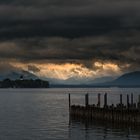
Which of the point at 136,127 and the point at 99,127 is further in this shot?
the point at 99,127

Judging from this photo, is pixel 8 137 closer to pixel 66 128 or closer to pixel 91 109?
pixel 66 128

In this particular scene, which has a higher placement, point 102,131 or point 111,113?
point 111,113

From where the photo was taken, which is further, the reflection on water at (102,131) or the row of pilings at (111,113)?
the row of pilings at (111,113)

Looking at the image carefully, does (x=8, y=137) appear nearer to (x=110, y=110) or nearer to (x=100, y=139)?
(x=100, y=139)

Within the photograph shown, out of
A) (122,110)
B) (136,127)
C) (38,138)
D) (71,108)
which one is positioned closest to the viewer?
(38,138)

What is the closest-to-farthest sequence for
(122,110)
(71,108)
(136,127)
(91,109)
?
(136,127) < (122,110) < (91,109) < (71,108)

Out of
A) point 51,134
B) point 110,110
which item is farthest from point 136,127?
point 51,134

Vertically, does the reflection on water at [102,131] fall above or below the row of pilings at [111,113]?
below

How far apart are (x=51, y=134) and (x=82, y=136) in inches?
177

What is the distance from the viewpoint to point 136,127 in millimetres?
66750

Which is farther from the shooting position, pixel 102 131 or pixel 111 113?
pixel 111 113

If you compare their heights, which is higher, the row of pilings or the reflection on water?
the row of pilings

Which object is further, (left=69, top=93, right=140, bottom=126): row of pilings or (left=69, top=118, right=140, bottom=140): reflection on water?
(left=69, top=93, right=140, bottom=126): row of pilings

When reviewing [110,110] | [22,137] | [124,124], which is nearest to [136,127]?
[124,124]
